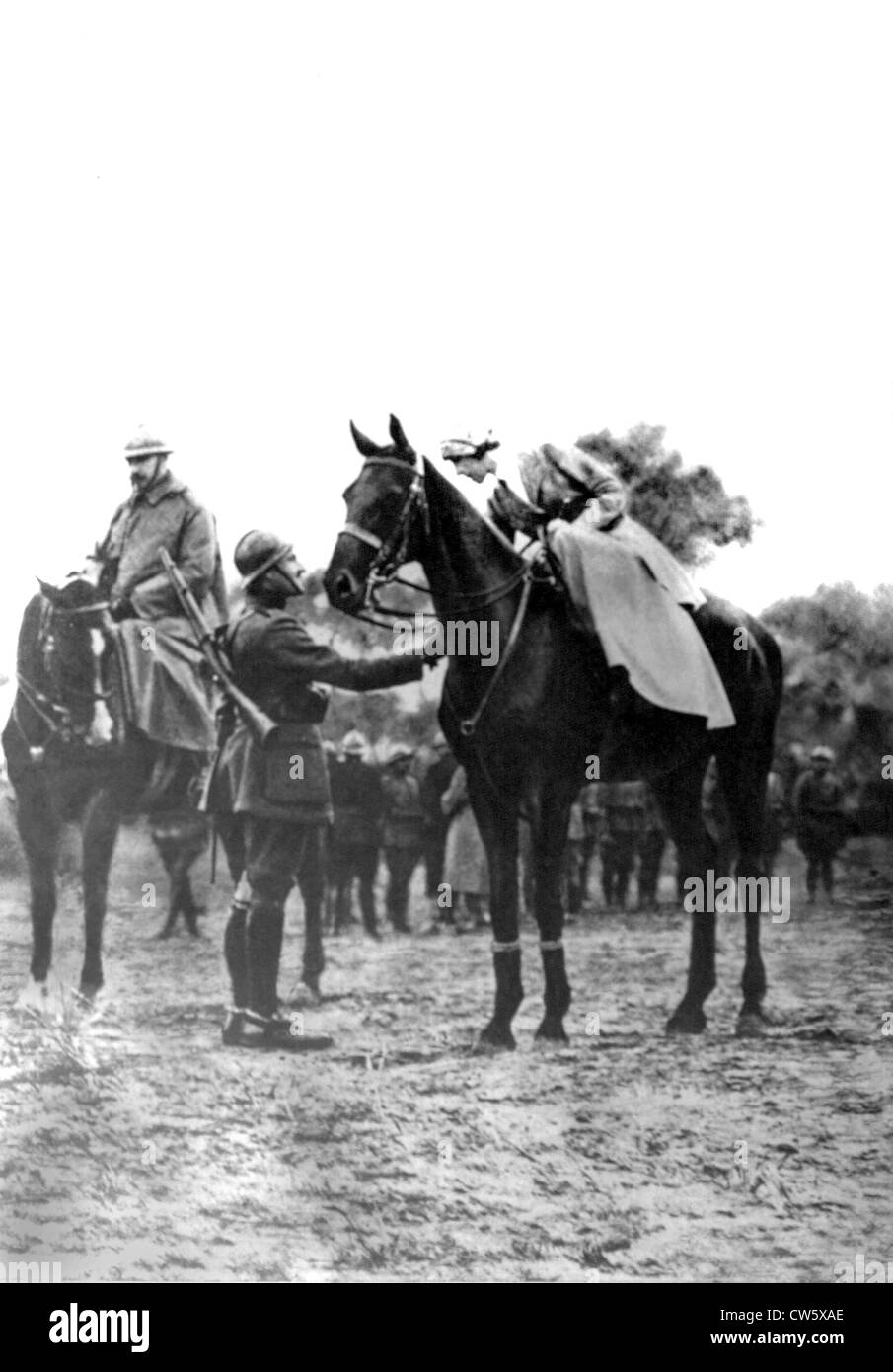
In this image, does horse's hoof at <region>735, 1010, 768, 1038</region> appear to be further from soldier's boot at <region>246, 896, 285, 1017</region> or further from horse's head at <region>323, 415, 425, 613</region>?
horse's head at <region>323, 415, 425, 613</region>

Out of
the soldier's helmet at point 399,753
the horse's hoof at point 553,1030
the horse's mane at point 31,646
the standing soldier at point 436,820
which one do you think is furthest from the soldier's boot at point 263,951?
the horse's mane at point 31,646

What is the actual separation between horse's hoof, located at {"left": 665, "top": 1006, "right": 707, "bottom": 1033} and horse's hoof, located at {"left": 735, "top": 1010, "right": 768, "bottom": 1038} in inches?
5.7

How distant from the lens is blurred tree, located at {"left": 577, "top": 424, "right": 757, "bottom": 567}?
309 inches

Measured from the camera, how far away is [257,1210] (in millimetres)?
7637

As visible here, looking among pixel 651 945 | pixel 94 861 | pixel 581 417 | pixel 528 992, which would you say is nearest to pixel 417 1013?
pixel 528 992

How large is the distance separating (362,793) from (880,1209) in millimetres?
2652

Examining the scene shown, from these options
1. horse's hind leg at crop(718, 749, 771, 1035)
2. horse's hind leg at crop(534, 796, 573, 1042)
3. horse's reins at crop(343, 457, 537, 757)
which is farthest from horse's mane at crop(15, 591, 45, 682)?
horse's hind leg at crop(718, 749, 771, 1035)

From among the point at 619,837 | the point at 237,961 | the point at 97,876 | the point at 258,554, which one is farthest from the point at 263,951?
the point at 258,554

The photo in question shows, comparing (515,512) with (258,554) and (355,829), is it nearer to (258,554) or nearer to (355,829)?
(258,554)

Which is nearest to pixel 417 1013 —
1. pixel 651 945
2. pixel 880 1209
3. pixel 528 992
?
pixel 528 992
